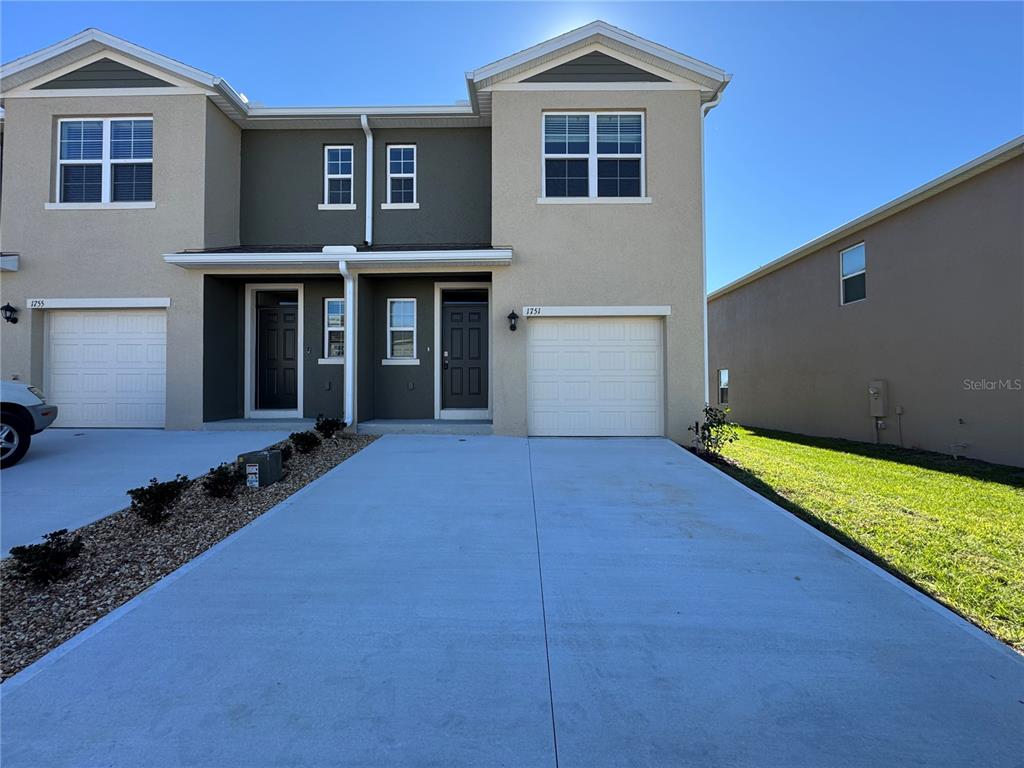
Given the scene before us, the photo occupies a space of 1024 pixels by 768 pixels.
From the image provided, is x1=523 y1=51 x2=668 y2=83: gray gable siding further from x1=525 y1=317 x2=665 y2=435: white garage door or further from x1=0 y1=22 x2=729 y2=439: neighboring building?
x1=525 y1=317 x2=665 y2=435: white garage door

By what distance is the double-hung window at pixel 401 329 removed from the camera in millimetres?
10984

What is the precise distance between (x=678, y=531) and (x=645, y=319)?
5415mm

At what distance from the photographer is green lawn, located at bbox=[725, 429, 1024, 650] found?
3868mm

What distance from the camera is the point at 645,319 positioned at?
956 cm

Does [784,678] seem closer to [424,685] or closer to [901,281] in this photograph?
[424,685]

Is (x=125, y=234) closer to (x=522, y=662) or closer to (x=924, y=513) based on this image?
(x=522, y=662)

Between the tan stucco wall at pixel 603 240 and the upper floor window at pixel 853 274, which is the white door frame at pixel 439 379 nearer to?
the tan stucco wall at pixel 603 240

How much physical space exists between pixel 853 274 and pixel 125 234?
51.1 ft

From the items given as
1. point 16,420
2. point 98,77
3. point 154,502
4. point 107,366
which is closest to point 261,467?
point 154,502

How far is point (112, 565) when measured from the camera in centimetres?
405

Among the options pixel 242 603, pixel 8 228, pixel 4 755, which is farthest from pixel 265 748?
pixel 8 228
